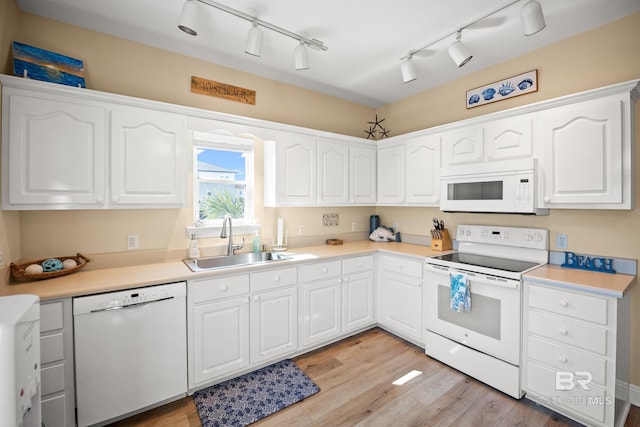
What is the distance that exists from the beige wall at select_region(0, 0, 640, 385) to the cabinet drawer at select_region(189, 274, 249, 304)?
0.62 m

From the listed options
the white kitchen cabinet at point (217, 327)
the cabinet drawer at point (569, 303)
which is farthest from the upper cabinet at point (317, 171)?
the cabinet drawer at point (569, 303)

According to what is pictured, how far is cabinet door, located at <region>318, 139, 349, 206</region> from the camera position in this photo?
126 inches

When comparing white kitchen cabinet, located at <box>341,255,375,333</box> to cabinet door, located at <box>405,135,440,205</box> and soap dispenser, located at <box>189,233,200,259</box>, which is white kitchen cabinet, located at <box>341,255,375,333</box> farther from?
soap dispenser, located at <box>189,233,200,259</box>

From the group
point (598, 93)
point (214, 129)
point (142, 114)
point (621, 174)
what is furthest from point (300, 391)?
point (598, 93)

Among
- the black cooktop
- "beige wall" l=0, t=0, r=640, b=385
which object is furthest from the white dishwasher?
the black cooktop

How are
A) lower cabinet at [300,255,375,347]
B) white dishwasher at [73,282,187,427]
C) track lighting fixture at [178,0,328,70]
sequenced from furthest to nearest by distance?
lower cabinet at [300,255,375,347] → track lighting fixture at [178,0,328,70] → white dishwasher at [73,282,187,427]

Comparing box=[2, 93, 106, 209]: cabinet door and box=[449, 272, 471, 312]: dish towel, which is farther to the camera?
box=[449, 272, 471, 312]: dish towel

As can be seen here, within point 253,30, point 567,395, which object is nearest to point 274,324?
point 567,395

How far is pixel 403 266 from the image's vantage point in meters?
2.95

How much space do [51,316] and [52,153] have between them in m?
1.03

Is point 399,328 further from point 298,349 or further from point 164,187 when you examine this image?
point 164,187

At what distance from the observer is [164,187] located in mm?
2250

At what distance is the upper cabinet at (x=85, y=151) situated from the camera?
70.1 inches

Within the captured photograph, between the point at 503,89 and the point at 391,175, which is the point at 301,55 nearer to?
the point at 391,175
